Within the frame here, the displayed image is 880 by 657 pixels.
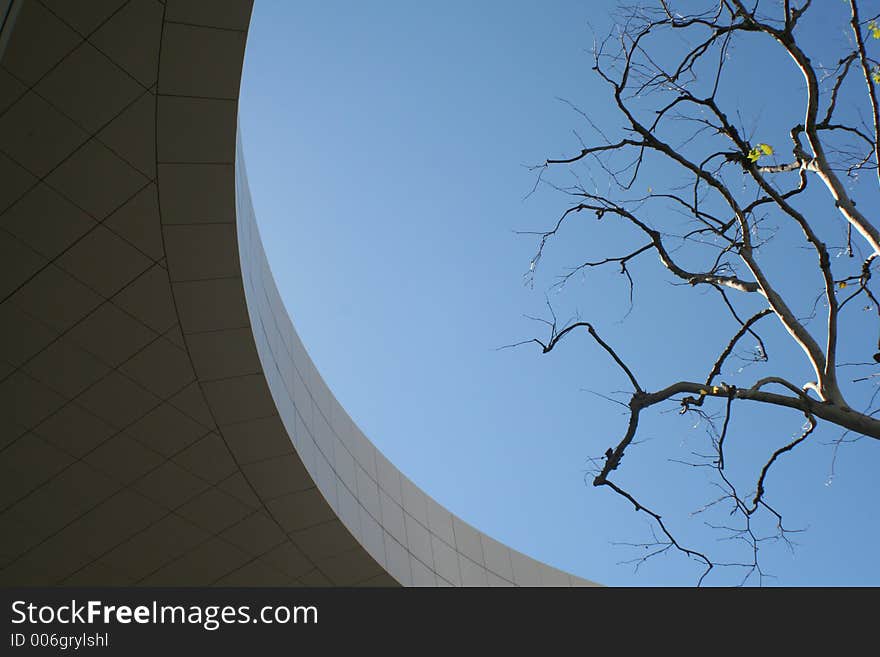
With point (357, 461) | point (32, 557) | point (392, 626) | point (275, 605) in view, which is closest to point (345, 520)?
point (357, 461)

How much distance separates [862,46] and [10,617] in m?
6.76

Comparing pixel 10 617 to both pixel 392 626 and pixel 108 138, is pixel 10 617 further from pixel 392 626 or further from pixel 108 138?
pixel 108 138

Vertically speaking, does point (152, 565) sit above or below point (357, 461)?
below

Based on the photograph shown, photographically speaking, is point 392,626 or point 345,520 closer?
point 392,626

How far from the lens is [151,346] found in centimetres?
786

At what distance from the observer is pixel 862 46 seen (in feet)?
16.8

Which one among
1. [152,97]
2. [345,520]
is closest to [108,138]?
[152,97]

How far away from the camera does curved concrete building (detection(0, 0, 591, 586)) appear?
618cm

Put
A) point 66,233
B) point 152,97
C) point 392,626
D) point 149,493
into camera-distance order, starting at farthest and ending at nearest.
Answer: point 149,493 → point 66,233 → point 152,97 → point 392,626

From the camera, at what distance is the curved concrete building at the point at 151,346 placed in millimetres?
6184

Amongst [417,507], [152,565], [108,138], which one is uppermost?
[108,138]

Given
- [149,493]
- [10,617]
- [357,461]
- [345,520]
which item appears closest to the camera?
[10,617]

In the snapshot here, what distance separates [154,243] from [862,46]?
568cm

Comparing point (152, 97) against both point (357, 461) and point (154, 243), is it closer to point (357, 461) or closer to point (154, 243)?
point (154, 243)
